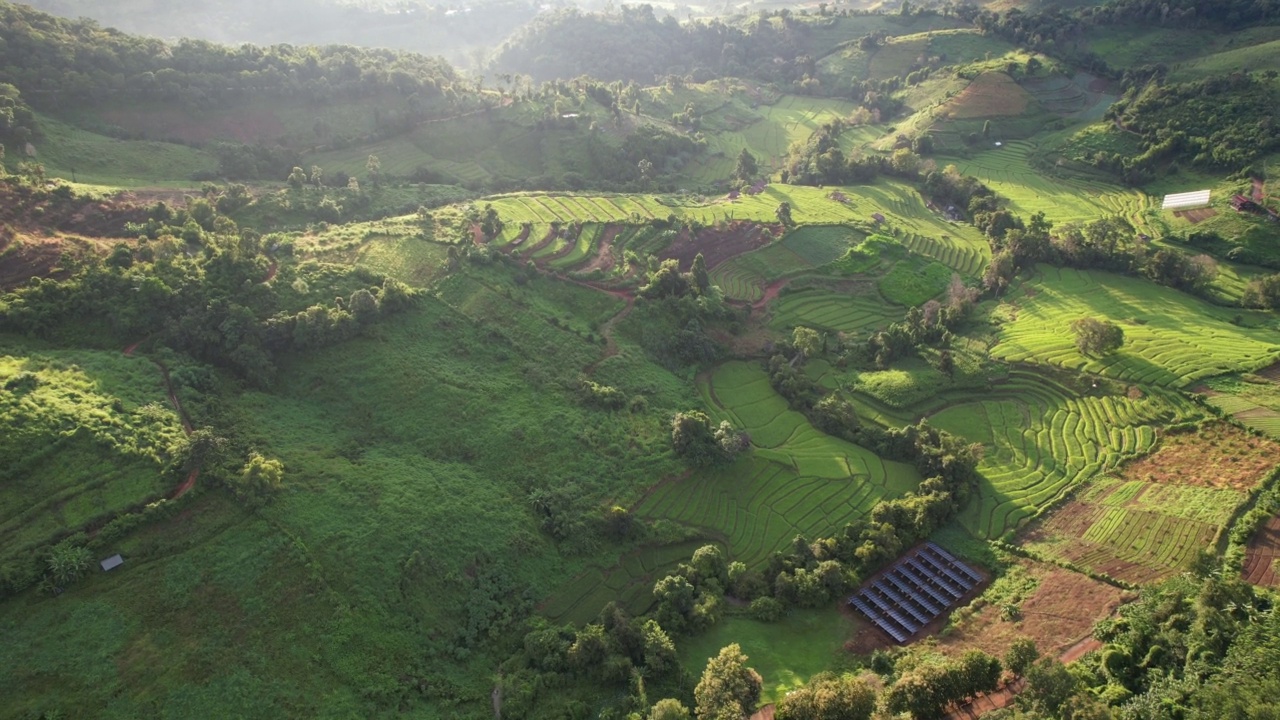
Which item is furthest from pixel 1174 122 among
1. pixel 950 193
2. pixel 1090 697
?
pixel 1090 697

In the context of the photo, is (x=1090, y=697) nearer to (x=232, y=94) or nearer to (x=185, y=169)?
(x=185, y=169)

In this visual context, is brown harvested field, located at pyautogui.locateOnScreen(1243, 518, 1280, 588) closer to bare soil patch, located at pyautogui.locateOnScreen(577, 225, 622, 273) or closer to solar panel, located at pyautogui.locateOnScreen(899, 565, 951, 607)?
solar panel, located at pyautogui.locateOnScreen(899, 565, 951, 607)

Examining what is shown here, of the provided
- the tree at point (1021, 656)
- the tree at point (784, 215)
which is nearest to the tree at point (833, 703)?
the tree at point (1021, 656)

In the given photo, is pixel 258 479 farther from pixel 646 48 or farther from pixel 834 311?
pixel 646 48

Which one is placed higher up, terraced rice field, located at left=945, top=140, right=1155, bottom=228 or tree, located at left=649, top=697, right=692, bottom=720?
terraced rice field, located at left=945, top=140, right=1155, bottom=228

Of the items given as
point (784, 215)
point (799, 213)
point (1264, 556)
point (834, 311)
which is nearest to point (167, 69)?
point (784, 215)

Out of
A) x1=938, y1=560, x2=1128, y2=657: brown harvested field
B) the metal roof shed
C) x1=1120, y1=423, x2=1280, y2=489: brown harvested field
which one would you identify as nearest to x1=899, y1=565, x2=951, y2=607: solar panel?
x1=938, y1=560, x2=1128, y2=657: brown harvested field
